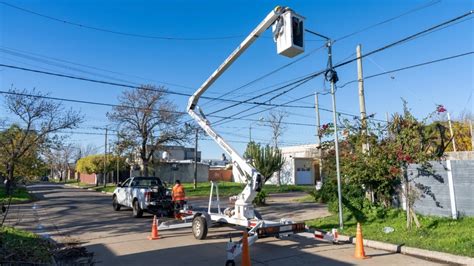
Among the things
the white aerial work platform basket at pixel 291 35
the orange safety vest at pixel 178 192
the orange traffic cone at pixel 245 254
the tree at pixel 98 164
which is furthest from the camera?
the tree at pixel 98 164

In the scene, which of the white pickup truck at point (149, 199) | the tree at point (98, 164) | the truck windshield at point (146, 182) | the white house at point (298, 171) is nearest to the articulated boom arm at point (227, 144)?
the white pickup truck at point (149, 199)

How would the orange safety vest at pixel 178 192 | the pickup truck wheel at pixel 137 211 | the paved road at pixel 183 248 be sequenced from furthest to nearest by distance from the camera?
1. the pickup truck wheel at pixel 137 211
2. the orange safety vest at pixel 178 192
3. the paved road at pixel 183 248

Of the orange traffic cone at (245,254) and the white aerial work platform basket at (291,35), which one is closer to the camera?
the orange traffic cone at (245,254)

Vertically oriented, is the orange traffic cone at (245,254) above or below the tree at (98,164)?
below

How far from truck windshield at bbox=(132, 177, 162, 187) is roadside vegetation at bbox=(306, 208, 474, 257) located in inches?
325

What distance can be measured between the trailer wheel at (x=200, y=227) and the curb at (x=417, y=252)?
3.94 metres

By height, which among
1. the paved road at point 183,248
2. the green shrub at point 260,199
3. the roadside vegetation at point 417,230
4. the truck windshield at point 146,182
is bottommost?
the paved road at point 183,248

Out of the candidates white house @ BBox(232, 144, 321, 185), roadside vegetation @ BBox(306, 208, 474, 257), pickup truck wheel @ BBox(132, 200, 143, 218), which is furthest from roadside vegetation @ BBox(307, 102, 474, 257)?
white house @ BBox(232, 144, 321, 185)

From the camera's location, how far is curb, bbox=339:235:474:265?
8230mm

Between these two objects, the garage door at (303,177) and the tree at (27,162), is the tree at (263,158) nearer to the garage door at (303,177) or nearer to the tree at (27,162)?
the tree at (27,162)

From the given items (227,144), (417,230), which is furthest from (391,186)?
(227,144)

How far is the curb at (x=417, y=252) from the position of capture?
823 centimetres

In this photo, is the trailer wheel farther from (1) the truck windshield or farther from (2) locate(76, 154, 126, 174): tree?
(2) locate(76, 154, 126, 174): tree

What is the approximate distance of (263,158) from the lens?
29844 mm
